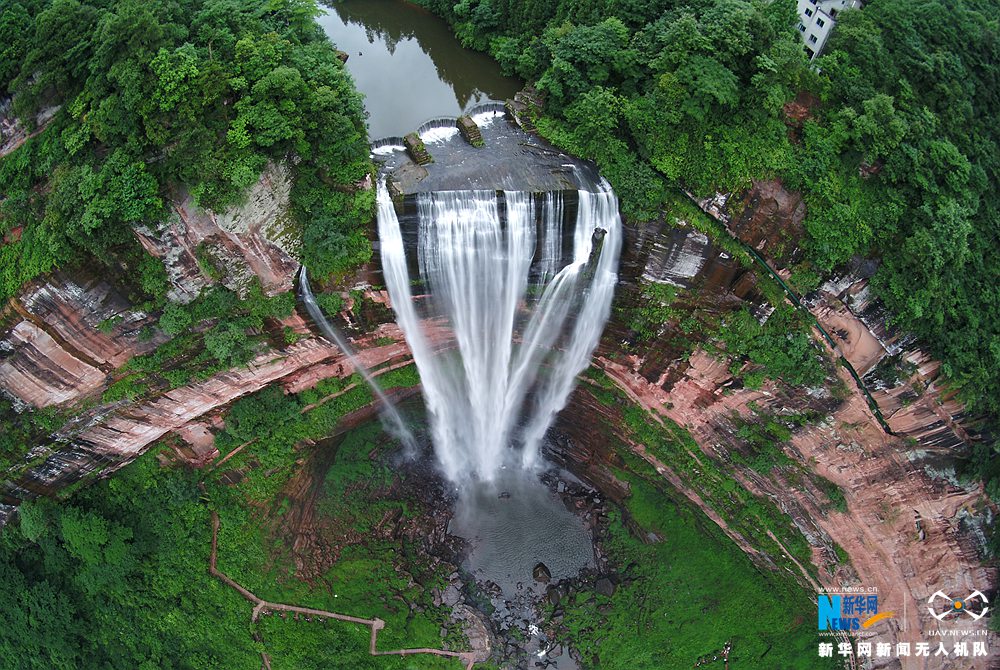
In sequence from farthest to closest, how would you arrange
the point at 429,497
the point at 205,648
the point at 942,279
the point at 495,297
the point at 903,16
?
the point at 429,497
the point at 205,648
the point at 495,297
the point at 903,16
the point at 942,279

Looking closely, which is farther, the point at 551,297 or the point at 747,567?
the point at 747,567

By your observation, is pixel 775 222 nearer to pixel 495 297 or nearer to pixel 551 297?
pixel 551 297

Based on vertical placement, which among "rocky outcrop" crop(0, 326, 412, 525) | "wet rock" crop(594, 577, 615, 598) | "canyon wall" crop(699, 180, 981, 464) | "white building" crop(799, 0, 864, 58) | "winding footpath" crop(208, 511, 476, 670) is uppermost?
"white building" crop(799, 0, 864, 58)

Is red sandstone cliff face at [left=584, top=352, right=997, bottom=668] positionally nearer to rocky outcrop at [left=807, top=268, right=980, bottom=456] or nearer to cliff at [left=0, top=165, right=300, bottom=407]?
rocky outcrop at [left=807, top=268, right=980, bottom=456]

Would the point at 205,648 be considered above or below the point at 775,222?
below

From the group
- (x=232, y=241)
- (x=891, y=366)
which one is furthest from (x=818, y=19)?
(x=232, y=241)

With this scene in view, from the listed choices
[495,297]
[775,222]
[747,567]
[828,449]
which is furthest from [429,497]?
[775,222]

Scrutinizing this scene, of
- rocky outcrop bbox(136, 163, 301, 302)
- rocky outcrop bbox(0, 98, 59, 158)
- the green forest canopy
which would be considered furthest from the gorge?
the green forest canopy
